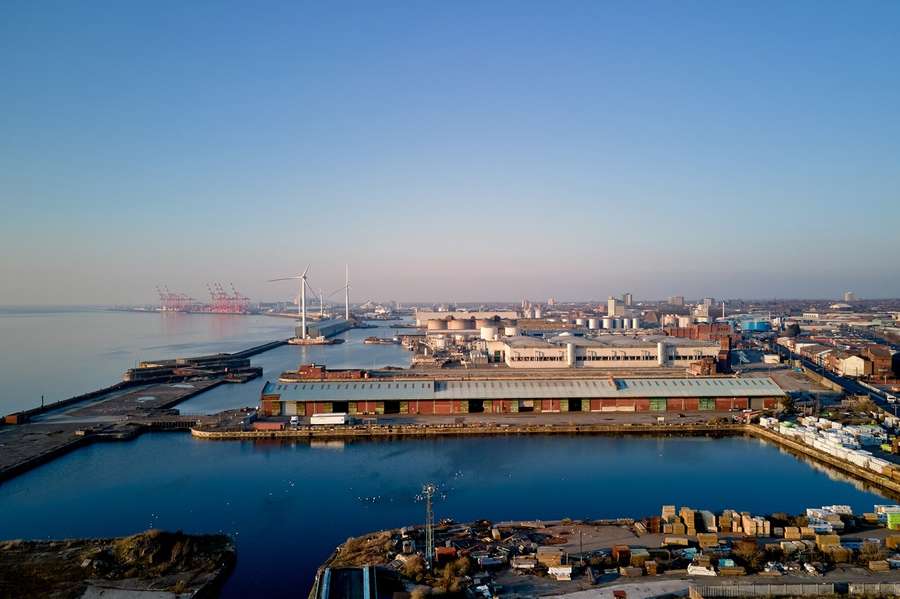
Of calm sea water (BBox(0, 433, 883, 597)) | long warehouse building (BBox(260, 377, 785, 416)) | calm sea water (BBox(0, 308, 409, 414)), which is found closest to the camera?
calm sea water (BBox(0, 433, 883, 597))

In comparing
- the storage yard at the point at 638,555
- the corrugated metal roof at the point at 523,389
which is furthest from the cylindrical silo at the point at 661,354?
the storage yard at the point at 638,555

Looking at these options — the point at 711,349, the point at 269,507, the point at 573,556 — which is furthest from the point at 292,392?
the point at 711,349

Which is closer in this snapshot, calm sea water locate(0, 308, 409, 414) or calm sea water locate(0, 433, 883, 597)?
calm sea water locate(0, 433, 883, 597)

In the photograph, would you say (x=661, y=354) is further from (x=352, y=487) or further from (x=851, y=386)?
(x=352, y=487)

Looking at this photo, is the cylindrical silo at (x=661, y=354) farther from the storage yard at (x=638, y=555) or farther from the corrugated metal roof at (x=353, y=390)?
the storage yard at (x=638, y=555)

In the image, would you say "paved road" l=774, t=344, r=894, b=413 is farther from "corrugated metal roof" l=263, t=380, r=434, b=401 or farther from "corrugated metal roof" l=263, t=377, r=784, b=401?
"corrugated metal roof" l=263, t=380, r=434, b=401

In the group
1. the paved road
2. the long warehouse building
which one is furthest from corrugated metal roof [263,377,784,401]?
the paved road

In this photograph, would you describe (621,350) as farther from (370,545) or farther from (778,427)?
(370,545)
